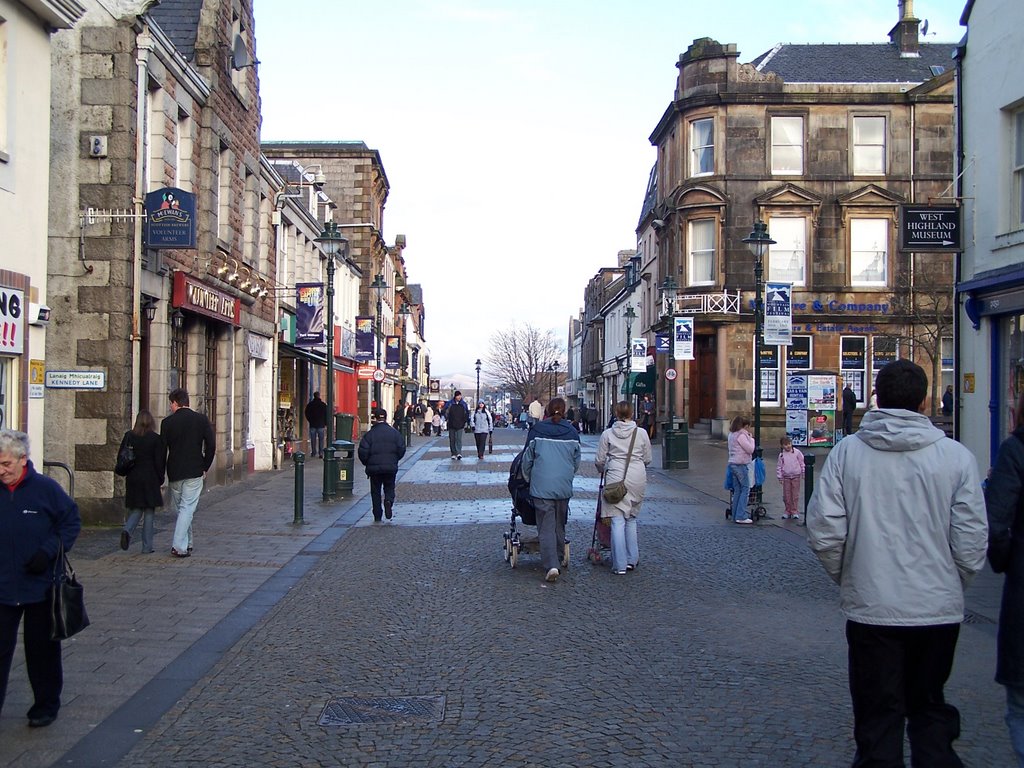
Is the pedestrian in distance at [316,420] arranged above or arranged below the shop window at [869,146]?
below

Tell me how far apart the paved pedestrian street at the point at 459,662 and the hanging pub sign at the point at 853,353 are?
87.2 feet

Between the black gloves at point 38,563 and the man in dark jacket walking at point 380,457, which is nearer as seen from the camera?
the black gloves at point 38,563

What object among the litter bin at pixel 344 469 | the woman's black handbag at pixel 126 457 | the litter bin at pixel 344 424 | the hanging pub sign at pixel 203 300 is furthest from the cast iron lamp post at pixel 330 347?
the litter bin at pixel 344 424

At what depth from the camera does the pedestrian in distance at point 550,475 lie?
35.6ft

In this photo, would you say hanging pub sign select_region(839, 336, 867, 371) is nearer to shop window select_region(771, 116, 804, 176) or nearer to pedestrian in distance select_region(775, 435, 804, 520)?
shop window select_region(771, 116, 804, 176)

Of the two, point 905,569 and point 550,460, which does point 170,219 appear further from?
point 905,569

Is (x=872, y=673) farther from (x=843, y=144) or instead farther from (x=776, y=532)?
(x=843, y=144)

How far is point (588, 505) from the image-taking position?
1864cm

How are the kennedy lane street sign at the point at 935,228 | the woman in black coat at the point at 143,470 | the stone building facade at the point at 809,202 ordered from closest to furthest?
the woman in black coat at the point at 143,470
the kennedy lane street sign at the point at 935,228
the stone building facade at the point at 809,202

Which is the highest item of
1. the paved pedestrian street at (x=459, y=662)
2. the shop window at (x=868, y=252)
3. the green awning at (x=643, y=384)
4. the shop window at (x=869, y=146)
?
the shop window at (x=869, y=146)

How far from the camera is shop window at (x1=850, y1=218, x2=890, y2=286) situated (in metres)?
38.9

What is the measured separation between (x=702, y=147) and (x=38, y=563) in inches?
1434

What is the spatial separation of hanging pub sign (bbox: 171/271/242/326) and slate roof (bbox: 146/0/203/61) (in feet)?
14.4

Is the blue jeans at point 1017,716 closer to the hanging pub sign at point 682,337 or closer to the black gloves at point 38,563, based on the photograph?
the black gloves at point 38,563
